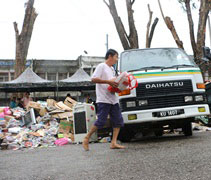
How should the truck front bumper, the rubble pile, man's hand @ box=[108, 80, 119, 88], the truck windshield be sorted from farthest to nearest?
the rubble pile → the truck windshield → the truck front bumper → man's hand @ box=[108, 80, 119, 88]

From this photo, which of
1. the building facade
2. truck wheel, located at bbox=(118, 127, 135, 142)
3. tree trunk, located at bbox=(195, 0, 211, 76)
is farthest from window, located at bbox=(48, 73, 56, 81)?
truck wheel, located at bbox=(118, 127, 135, 142)

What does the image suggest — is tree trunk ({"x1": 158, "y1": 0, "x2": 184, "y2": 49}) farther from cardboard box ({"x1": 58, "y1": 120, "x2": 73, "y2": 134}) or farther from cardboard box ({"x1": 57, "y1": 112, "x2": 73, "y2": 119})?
cardboard box ({"x1": 58, "y1": 120, "x2": 73, "y2": 134})

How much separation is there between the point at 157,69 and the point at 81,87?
1496 cm

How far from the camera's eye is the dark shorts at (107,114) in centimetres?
653

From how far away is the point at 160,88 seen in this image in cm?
743

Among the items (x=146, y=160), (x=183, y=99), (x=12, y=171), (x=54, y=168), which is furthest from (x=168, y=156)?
(x=183, y=99)

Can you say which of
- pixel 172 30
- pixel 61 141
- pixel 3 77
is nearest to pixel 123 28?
pixel 172 30

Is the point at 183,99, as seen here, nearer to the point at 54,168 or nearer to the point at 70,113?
the point at 54,168

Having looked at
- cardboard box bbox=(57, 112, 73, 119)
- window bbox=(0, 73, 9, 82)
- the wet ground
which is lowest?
the wet ground

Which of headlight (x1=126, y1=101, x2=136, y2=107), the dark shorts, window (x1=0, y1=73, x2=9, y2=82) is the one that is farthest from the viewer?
window (x1=0, y1=73, x2=9, y2=82)

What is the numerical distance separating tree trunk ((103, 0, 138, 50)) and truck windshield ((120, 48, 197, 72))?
305 inches

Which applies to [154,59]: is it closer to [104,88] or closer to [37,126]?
[104,88]

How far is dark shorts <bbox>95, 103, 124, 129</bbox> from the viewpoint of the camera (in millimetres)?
6527

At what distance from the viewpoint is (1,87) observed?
66.9 ft
